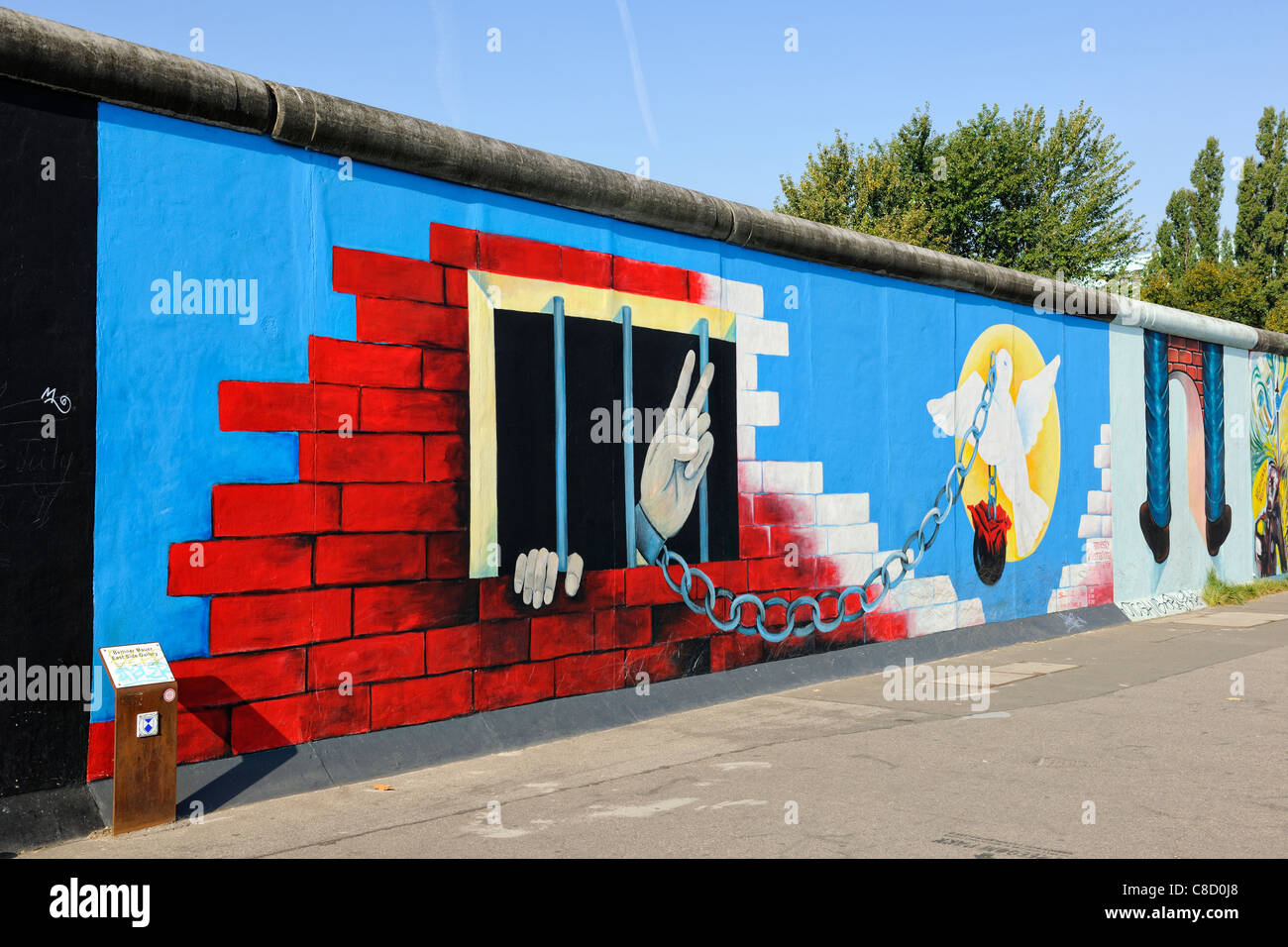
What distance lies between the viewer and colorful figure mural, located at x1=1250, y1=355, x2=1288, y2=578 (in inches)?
744

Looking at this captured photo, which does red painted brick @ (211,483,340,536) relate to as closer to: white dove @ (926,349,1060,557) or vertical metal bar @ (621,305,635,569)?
vertical metal bar @ (621,305,635,569)

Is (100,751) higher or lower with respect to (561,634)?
lower

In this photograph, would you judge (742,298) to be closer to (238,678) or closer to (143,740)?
(238,678)

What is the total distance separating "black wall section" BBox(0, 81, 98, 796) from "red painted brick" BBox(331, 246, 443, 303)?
146 centimetres

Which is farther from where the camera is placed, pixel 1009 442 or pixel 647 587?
pixel 1009 442

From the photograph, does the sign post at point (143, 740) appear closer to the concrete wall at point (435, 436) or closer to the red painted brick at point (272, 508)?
the concrete wall at point (435, 436)

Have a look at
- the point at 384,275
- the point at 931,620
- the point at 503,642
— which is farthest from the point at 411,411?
the point at 931,620

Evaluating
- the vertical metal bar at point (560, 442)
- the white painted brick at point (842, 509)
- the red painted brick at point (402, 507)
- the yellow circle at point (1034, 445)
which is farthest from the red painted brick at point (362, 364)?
the yellow circle at point (1034, 445)

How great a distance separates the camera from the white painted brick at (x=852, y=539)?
420 inches

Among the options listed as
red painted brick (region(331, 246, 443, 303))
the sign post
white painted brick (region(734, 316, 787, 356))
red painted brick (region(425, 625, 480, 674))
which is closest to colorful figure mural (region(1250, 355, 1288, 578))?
white painted brick (region(734, 316, 787, 356))

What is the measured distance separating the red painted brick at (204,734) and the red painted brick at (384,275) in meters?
2.55

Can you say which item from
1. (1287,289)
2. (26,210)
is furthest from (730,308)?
(1287,289)

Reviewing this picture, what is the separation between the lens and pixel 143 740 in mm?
5598

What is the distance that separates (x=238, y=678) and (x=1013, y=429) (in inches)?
374
